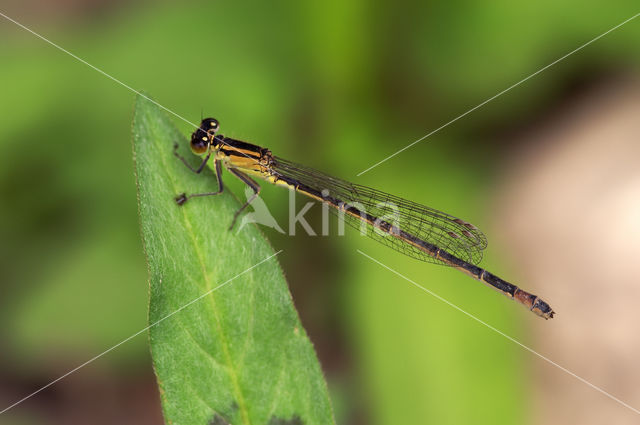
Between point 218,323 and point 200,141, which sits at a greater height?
point 200,141

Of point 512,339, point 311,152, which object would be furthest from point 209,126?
point 512,339

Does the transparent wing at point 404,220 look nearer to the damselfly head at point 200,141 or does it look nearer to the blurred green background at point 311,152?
the blurred green background at point 311,152

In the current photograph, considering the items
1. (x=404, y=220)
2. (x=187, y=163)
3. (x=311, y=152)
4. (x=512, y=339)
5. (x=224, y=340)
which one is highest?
(x=311, y=152)

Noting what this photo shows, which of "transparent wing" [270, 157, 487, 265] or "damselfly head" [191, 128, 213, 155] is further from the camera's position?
"transparent wing" [270, 157, 487, 265]

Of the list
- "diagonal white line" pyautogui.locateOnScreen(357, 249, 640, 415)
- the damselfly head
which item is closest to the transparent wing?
"diagonal white line" pyautogui.locateOnScreen(357, 249, 640, 415)

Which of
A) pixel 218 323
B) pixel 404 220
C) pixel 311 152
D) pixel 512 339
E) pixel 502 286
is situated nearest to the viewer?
pixel 218 323

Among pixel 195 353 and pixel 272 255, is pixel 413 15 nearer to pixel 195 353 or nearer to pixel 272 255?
pixel 272 255

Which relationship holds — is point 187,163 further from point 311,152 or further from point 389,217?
point 389,217

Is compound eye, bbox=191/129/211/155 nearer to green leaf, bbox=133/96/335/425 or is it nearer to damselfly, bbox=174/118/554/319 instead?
damselfly, bbox=174/118/554/319
